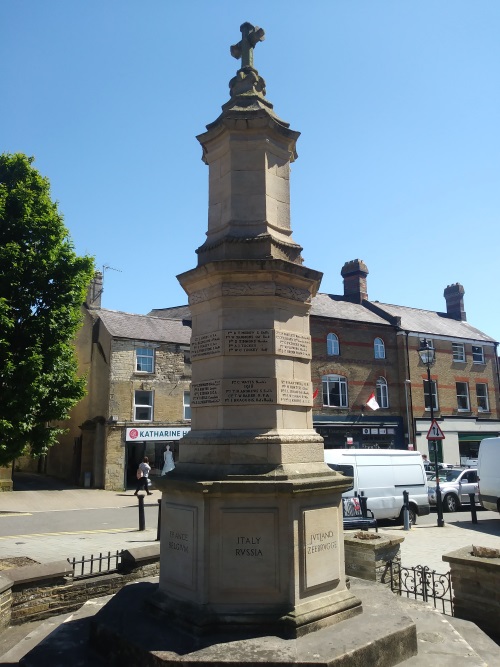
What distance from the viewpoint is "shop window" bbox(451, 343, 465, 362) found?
3704cm

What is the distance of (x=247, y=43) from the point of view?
7.32 m

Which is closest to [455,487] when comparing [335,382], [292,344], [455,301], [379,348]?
[335,382]

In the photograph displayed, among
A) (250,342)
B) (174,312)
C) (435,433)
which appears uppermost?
(174,312)

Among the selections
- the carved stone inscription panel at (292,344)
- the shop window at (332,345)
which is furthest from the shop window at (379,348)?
the carved stone inscription panel at (292,344)

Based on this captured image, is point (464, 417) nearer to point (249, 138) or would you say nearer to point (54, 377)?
point (54, 377)

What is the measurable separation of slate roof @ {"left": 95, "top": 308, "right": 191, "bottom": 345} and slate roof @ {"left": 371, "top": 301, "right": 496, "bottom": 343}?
48.9 feet

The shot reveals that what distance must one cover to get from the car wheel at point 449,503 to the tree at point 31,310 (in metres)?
15.1

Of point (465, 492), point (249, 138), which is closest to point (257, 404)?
point (249, 138)

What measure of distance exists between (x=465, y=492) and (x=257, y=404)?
60.2ft

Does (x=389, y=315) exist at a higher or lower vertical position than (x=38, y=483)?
higher

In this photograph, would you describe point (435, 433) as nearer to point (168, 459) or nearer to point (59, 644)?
point (59, 644)

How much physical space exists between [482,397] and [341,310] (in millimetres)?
13265

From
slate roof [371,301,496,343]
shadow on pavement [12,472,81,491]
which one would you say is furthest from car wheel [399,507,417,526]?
slate roof [371,301,496,343]

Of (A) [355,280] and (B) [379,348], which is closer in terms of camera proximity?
(B) [379,348]
